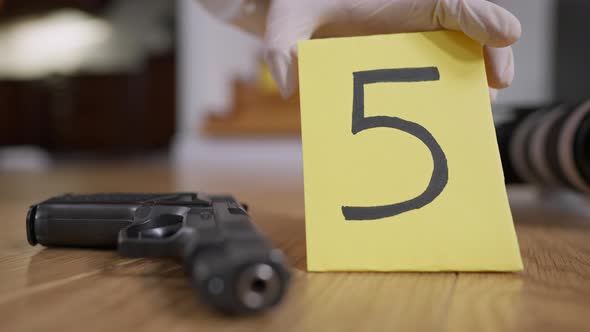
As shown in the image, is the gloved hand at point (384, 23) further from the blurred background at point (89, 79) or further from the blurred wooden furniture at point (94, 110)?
the blurred wooden furniture at point (94, 110)

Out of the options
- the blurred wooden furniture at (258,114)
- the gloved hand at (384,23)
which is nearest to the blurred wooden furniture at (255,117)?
the blurred wooden furniture at (258,114)

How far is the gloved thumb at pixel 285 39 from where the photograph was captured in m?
0.50

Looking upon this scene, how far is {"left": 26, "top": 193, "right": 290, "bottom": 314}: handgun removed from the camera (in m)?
0.28

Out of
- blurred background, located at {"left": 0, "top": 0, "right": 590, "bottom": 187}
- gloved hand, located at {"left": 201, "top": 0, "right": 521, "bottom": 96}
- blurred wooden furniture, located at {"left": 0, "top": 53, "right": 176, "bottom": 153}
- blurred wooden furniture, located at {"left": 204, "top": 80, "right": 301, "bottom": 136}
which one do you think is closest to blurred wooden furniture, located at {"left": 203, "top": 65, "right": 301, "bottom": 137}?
blurred wooden furniture, located at {"left": 204, "top": 80, "right": 301, "bottom": 136}

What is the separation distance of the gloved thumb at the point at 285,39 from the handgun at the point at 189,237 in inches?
5.6

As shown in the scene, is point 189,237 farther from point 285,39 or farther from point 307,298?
point 285,39

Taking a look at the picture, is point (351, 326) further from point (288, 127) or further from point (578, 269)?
point (288, 127)

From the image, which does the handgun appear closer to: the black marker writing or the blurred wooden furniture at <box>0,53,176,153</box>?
the black marker writing

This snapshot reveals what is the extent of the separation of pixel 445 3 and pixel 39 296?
0.42 metres

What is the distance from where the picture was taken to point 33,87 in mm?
4773

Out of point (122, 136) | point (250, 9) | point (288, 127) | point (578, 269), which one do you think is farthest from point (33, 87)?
point (578, 269)

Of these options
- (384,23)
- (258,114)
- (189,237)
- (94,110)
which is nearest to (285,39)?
(384,23)

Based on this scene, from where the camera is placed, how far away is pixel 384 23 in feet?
1.75

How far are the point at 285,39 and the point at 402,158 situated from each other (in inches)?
6.7
